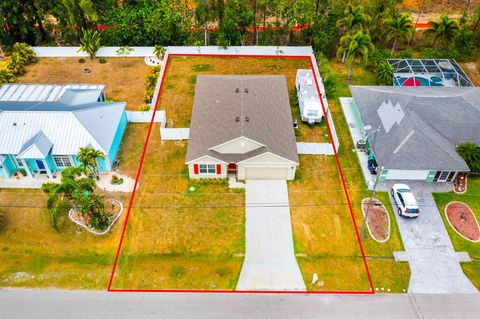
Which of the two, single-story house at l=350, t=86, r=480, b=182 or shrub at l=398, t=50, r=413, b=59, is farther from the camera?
shrub at l=398, t=50, r=413, b=59

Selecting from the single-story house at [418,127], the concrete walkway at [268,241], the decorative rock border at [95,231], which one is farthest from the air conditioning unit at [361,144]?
the decorative rock border at [95,231]

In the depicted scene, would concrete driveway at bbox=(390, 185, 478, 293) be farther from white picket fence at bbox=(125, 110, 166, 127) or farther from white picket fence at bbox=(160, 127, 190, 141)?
white picket fence at bbox=(125, 110, 166, 127)

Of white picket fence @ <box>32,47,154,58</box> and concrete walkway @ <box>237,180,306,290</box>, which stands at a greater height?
white picket fence @ <box>32,47,154,58</box>

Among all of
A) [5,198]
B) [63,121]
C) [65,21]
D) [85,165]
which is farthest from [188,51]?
[5,198]

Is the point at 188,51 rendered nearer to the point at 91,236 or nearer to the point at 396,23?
the point at 396,23

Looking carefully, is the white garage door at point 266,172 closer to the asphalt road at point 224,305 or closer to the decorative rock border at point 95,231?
the decorative rock border at point 95,231

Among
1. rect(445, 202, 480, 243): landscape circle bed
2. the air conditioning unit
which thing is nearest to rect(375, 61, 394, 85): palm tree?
the air conditioning unit
